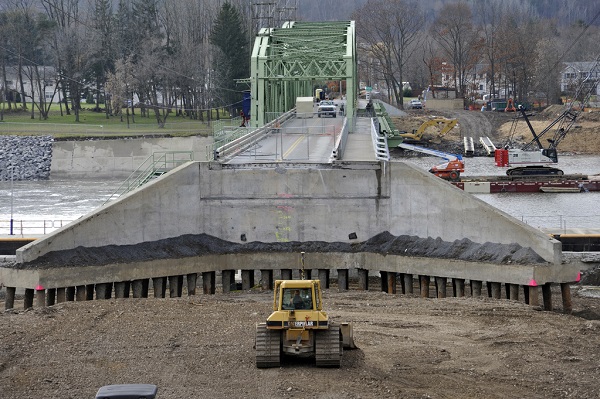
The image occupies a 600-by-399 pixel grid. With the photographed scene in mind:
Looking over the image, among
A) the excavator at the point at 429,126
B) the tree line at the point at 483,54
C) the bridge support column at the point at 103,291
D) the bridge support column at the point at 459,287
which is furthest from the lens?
the tree line at the point at 483,54

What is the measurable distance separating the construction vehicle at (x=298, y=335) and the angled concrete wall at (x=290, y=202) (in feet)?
53.6

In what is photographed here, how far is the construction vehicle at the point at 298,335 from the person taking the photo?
2639 cm

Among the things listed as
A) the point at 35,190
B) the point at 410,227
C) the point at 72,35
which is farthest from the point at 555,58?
the point at 410,227

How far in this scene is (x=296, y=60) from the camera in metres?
74.2

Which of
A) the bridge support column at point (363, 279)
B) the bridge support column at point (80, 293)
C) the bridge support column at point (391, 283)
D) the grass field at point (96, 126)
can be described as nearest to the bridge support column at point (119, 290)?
the bridge support column at point (80, 293)

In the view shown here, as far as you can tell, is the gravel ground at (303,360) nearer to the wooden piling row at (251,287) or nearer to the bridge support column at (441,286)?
the wooden piling row at (251,287)

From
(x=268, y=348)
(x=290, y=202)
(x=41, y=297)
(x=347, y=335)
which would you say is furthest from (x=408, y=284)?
(x=268, y=348)

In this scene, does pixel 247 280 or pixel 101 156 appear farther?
pixel 101 156

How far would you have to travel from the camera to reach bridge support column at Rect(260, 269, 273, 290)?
42.8 m

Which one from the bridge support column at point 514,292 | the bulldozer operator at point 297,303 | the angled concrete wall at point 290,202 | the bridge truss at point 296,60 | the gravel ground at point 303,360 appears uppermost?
the bridge truss at point 296,60

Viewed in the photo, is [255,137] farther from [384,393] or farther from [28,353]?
[384,393]

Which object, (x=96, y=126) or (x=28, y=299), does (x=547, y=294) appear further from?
(x=96, y=126)

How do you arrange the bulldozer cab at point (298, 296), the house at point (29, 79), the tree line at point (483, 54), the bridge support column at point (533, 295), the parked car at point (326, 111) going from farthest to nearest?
the tree line at point (483, 54)
the house at point (29, 79)
the parked car at point (326, 111)
the bridge support column at point (533, 295)
the bulldozer cab at point (298, 296)

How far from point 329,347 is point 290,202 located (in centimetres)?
1750
